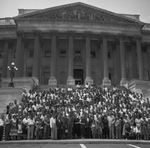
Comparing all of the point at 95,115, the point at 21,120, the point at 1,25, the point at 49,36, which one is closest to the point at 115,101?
the point at 95,115

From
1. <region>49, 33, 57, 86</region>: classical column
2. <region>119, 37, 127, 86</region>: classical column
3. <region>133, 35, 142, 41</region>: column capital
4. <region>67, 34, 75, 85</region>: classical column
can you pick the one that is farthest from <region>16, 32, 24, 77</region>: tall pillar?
<region>133, 35, 142, 41</region>: column capital

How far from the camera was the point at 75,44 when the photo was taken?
5359 cm

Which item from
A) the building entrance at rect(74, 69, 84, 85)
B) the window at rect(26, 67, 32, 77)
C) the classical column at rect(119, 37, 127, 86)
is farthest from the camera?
the building entrance at rect(74, 69, 84, 85)

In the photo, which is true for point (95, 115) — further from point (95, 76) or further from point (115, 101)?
point (95, 76)

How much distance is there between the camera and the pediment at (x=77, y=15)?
49062 mm

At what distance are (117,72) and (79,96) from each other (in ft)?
72.7

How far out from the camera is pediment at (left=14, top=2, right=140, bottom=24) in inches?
1932

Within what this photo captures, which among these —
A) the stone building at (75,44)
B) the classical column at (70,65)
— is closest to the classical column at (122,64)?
the stone building at (75,44)

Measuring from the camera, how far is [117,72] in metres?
51.0

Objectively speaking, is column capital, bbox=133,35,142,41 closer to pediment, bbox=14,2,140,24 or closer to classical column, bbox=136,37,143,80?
classical column, bbox=136,37,143,80

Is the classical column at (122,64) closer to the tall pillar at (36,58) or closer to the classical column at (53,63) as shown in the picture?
the classical column at (53,63)

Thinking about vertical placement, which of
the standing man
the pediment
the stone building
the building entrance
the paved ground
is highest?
the pediment

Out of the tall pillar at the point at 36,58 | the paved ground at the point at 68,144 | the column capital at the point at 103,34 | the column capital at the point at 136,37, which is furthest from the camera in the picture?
the column capital at the point at 136,37

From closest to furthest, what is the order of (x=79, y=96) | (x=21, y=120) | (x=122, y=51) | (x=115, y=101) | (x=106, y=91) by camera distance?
(x=21, y=120) → (x=115, y=101) → (x=79, y=96) → (x=106, y=91) → (x=122, y=51)
